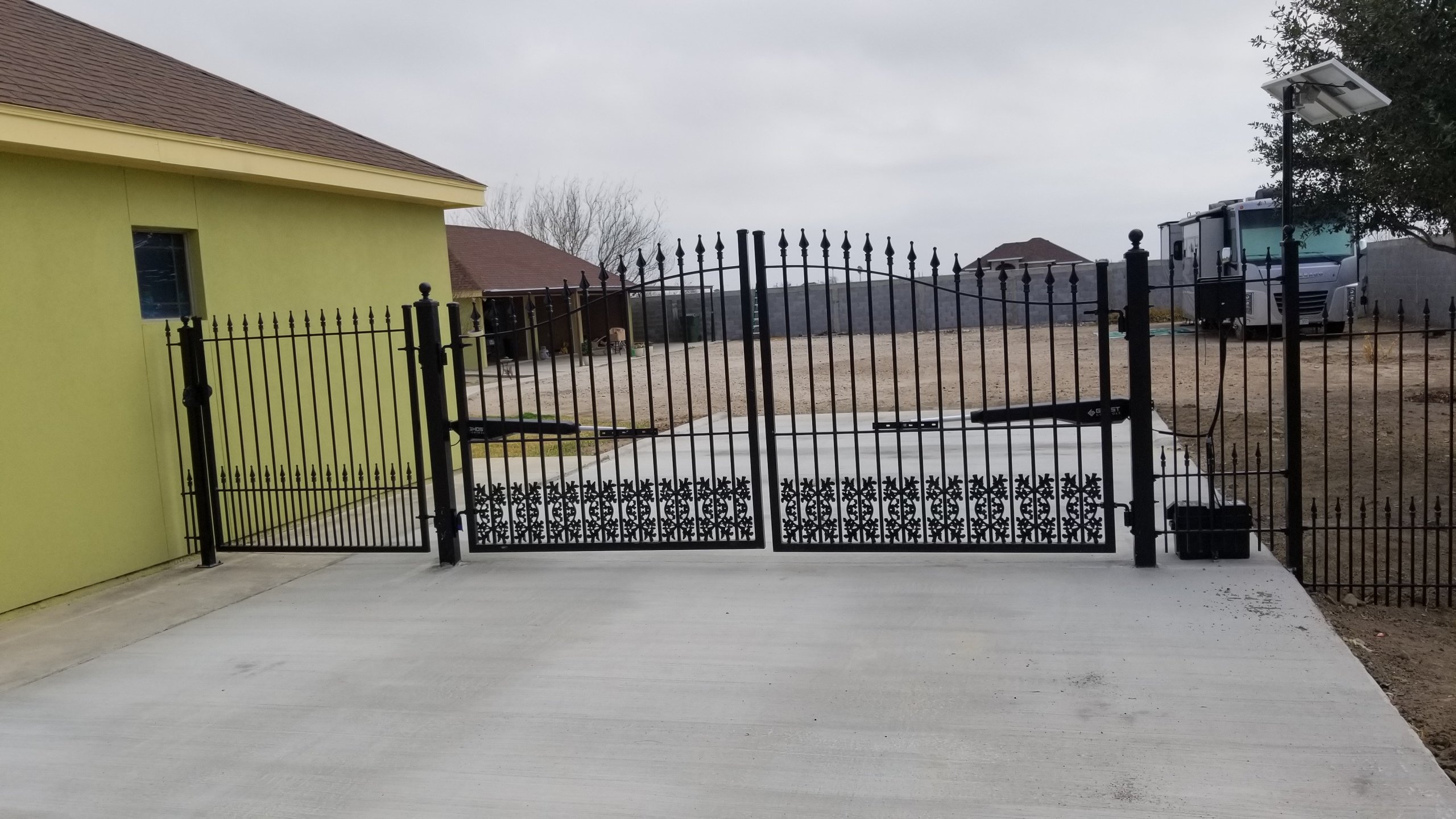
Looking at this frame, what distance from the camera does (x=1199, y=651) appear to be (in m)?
5.06

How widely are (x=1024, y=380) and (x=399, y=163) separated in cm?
1230

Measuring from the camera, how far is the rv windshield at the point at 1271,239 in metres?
22.5

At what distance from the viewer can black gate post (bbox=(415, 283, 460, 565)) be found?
7246 millimetres

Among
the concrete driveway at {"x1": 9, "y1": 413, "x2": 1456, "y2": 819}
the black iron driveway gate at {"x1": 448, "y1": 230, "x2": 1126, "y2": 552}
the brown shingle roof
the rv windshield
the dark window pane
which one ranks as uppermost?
the brown shingle roof

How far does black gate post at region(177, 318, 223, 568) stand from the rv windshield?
67.8 feet

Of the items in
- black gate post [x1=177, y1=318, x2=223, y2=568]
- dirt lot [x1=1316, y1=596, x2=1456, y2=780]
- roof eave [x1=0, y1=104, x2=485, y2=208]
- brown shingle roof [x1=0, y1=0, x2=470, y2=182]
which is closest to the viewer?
dirt lot [x1=1316, y1=596, x2=1456, y2=780]

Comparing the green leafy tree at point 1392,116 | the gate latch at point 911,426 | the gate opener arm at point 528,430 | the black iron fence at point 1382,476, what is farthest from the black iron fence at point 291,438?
the green leafy tree at point 1392,116

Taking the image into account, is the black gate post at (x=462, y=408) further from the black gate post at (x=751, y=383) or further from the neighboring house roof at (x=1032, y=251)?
the neighboring house roof at (x=1032, y=251)

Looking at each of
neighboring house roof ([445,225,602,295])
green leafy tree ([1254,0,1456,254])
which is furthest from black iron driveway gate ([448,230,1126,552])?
neighboring house roof ([445,225,602,295])

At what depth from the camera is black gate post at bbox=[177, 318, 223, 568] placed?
7.81 m

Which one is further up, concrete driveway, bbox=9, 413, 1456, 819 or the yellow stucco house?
the yellow stucco house

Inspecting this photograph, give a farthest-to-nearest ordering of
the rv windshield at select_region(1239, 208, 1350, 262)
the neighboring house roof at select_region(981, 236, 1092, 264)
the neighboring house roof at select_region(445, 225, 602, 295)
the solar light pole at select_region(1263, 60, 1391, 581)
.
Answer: the neighboring house roof at select_region(981, 236, 1092, 264) → the neighboring house roof at select_region(445, 225, 602, 295) → the rv windshield at select_region(1239, 208, 1350, 262) → the solar light pole at select_region(1263, 60, 1391, 581)

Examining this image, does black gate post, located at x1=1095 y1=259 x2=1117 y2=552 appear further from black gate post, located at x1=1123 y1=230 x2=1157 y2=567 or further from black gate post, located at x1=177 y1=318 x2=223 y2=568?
black gate post, located at x1=177 y1=318 x2=223 y2=568

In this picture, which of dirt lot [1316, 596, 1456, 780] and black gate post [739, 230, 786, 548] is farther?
black gate post [739, 230, 786, 548]
